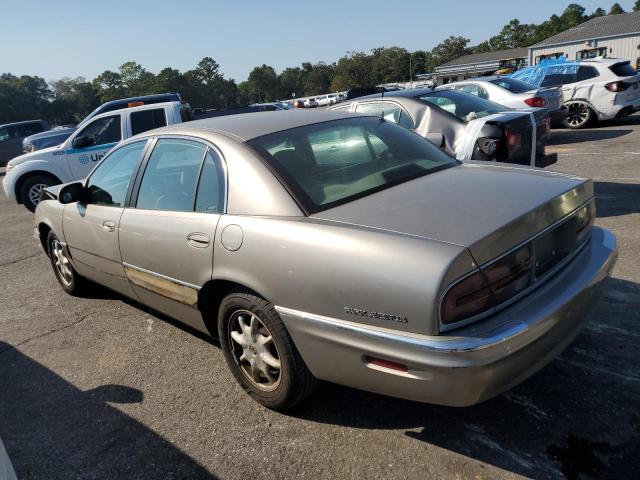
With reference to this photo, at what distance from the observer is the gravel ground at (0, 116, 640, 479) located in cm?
232

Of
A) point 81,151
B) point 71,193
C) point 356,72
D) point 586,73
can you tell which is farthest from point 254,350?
point 356,72

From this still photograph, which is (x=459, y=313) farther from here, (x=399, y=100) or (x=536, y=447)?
(x=399, y=100)

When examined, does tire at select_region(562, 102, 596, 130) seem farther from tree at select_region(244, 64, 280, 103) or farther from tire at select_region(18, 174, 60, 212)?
tree at select_region(244, 64, 280, 103)

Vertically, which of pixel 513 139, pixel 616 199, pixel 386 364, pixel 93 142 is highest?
pixel 93 142

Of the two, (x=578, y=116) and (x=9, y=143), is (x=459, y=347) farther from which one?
(x=9, y=143)

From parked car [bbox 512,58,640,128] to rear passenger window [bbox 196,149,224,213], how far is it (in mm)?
11909

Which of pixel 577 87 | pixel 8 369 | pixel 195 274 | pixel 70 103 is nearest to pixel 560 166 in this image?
pixel 577 87

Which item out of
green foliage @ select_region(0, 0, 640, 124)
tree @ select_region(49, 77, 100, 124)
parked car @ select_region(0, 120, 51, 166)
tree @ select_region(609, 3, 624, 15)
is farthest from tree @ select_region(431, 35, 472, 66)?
parked car @ select_region(0, 120, 51, 166)

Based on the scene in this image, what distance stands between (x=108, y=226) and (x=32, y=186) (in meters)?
7.34

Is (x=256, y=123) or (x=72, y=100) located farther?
(x=72, y=100)

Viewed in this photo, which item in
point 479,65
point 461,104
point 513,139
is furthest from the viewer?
point 479,65

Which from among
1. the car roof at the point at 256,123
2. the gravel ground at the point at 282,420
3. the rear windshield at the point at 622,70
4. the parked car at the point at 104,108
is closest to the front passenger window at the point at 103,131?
the parked car at the point at 104,108

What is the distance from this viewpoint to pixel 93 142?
31.0ft

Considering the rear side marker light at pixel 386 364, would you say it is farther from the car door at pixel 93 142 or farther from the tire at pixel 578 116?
the tire at pixel 578 116
